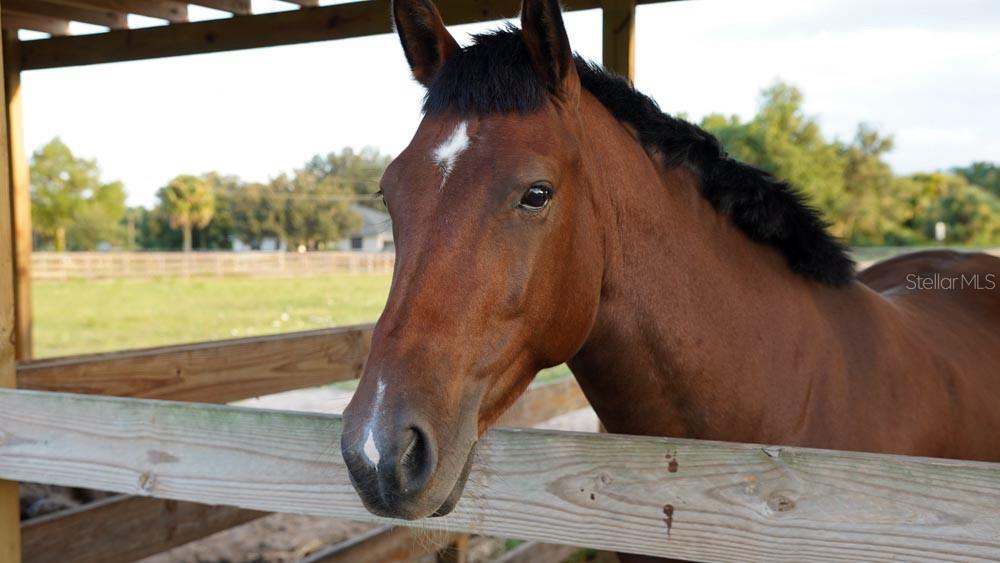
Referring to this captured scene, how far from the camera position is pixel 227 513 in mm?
3391

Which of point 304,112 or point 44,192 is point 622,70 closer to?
point 304,112

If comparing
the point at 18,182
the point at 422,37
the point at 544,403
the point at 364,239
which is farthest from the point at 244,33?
the point at 364,239

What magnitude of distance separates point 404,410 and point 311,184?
44614 mm

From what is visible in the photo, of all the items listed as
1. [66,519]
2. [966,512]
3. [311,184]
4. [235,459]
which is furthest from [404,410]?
[311,184]

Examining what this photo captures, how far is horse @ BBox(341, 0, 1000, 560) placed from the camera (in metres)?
1.35

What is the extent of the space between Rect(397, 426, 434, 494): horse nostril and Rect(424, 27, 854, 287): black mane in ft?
2.22

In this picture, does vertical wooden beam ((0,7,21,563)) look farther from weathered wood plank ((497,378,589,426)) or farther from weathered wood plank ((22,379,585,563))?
weathered wood plank ((497,378,589,426))

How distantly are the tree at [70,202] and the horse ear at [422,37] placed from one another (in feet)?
165

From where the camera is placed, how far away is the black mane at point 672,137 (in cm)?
158

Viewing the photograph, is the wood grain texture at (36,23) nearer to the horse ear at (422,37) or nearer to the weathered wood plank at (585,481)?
the weathered wood plank at (585,481)

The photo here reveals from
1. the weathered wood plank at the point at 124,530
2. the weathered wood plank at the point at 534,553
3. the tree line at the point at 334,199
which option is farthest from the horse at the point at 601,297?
the tree line at the point at 334,199

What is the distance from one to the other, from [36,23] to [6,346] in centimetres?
386

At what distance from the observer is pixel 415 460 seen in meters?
1.25

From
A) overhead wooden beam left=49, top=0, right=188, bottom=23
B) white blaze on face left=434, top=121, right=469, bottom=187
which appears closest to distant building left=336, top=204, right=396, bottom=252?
overhead wooden beam left=49, top=0, right=188, bottom=23
